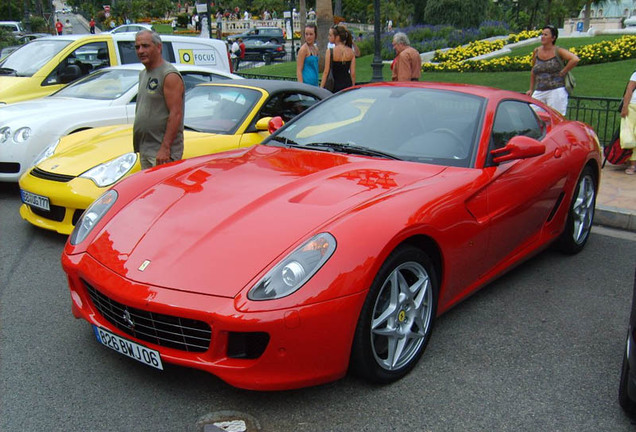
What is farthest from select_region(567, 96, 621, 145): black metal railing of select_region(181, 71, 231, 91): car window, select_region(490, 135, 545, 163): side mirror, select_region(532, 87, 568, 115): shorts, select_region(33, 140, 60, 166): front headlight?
select_region(33, 140, 60, 166): front headlight

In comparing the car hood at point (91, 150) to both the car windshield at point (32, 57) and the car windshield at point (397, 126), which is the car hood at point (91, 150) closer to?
the car windshield at point (397, 126)

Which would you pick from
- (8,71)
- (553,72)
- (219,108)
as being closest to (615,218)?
(553,72)

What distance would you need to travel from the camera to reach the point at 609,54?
18484 mm

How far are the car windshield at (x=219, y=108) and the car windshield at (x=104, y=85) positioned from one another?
1.40 m

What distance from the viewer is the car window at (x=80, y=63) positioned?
8930mm

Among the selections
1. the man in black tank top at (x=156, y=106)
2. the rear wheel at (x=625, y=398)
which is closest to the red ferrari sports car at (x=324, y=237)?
the rear wheel at (x=625, y=398)

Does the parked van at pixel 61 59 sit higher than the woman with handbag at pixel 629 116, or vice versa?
the parked van at pixel 61 59

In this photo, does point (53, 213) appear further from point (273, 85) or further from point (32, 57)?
point (32, 57)

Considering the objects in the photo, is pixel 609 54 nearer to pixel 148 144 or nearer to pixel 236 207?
pixel 148 144

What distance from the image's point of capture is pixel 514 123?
4484 mm

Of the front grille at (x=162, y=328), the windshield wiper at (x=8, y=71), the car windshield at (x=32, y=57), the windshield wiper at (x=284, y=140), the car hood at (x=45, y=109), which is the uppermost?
the car windshield at (x=32, y=57)

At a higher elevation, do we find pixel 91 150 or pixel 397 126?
pixel 397 126

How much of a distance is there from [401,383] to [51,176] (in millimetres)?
3717

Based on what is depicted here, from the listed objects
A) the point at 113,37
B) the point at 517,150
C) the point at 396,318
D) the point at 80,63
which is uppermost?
the point at 113,37
